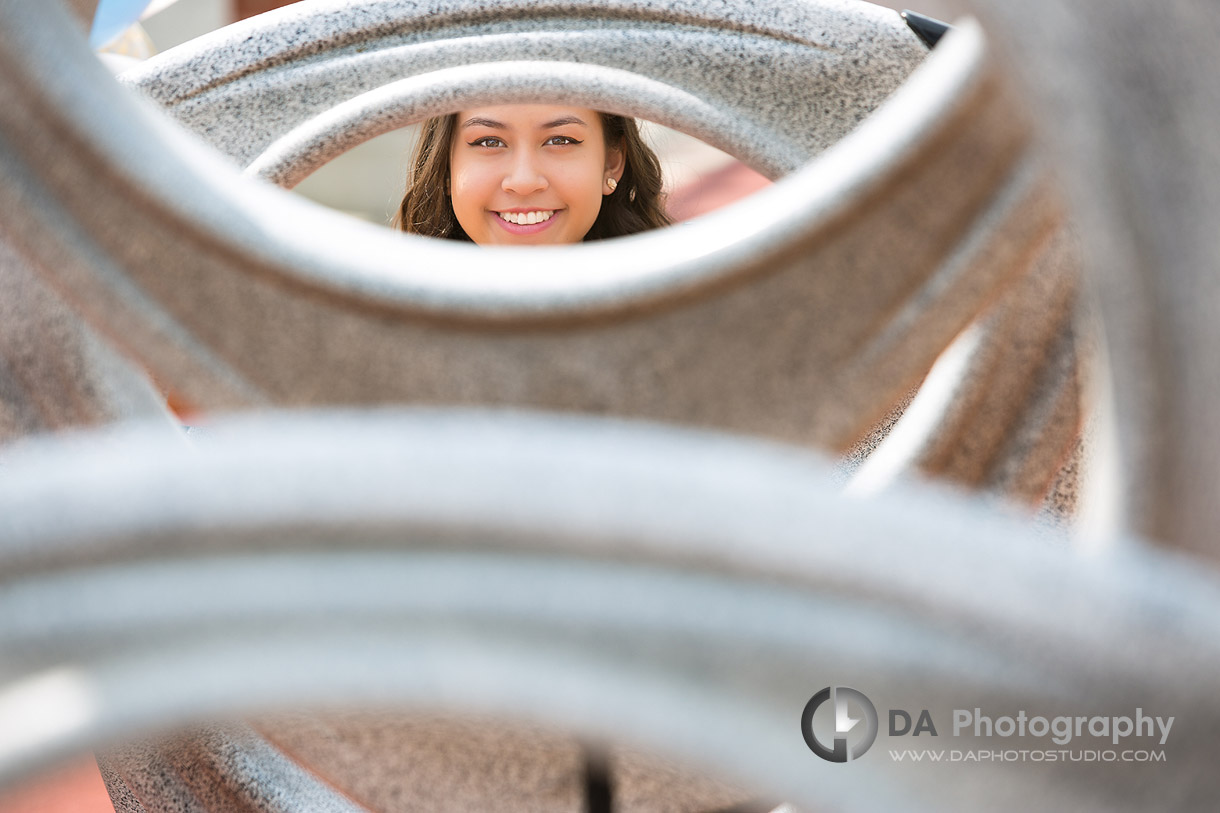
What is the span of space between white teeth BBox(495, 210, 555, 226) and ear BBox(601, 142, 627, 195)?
0.23m

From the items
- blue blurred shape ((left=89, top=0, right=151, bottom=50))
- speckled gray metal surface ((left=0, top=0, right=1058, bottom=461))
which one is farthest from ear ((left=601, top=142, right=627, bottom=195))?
blue blurred shape ((left=89, top=0, right=151, bottom=50))

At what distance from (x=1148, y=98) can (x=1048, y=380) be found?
565 mm

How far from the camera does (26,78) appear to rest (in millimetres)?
823

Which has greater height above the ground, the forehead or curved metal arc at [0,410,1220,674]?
the forehead

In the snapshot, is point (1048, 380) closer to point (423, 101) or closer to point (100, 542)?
point (100, 542)

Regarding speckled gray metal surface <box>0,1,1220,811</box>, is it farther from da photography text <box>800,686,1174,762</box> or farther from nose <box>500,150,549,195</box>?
nose <box>500,150,549,195</box>

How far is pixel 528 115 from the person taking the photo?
7.27 ft

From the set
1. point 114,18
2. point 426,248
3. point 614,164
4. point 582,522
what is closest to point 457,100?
point 614,164

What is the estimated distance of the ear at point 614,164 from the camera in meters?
2.50

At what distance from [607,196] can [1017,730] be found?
7.32ft

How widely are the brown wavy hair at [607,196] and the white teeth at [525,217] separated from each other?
23 centimetres

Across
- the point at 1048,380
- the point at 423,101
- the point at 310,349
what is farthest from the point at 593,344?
the point at 423,101

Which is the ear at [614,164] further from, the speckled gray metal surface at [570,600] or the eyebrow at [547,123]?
the speckled gray metal surface at [570,600]

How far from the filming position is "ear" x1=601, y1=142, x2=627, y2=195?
2500 millimetres
